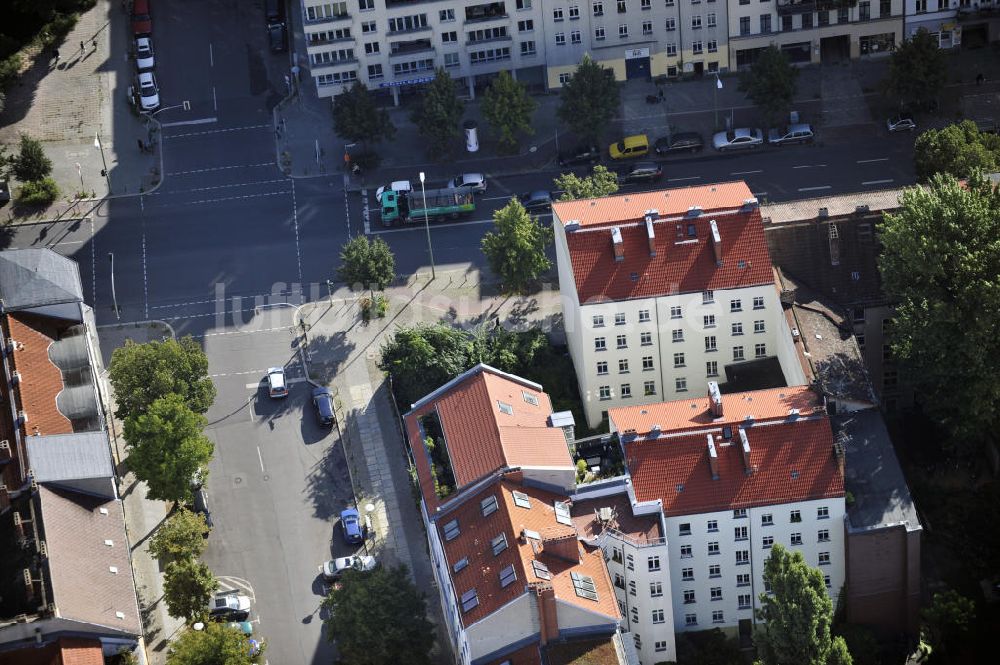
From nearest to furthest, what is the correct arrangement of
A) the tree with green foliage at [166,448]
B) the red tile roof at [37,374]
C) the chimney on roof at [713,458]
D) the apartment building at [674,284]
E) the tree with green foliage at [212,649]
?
the tree with green foliage at [212,649] < the chimney on roof at [713,458] < the tree with green foliage at [166,448] < the red tile roof at [37,374] < the apartment building at [674,284]

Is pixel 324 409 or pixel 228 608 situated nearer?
pixel 228 608

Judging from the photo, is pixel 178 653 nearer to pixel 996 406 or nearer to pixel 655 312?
pixel 655 312

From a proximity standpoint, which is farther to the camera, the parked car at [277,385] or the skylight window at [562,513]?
the parked car at [277,385]

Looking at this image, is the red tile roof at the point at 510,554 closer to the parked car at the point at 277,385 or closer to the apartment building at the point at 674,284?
the apartment building at the point at 674,284

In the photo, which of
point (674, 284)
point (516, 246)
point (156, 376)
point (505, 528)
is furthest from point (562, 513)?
point (156, 376)

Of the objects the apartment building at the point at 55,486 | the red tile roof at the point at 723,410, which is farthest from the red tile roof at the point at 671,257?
the apartment building at the point at 55,486

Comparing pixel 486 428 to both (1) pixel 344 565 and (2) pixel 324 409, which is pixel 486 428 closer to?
(1) pixel 344 565
